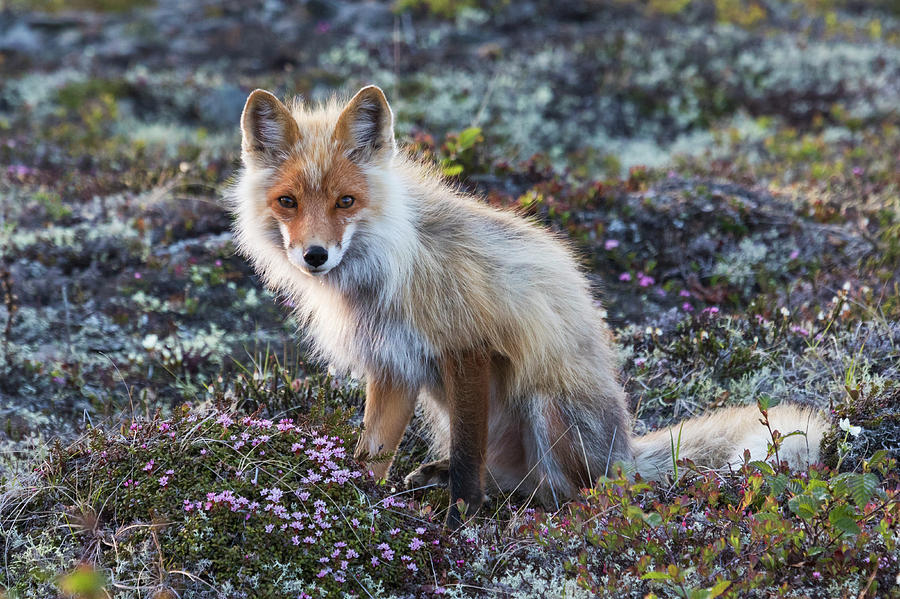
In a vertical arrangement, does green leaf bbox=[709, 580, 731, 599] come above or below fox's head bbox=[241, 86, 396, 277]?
below

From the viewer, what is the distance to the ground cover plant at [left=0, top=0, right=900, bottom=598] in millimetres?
3564

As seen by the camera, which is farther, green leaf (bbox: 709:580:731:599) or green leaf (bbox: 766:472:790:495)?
green leaf (bbox: 766:472:790:495)

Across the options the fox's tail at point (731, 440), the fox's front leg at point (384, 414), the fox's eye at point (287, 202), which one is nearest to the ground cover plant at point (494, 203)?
the fox's tail at point (731, 440)

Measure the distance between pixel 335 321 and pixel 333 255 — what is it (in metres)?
0.77

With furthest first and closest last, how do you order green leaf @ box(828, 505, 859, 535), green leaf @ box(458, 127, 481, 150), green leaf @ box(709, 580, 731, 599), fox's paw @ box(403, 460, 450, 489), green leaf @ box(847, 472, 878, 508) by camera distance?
green leaf @ box(458, 127, 481, 150) < fox's paw @ box(403, 460, 450, 489) < green leaf @ box(847, 472, 878, 508) < green leaf @ box(828, 505, 859, 535) < green leaf @ box(709, 580, 731, 599)

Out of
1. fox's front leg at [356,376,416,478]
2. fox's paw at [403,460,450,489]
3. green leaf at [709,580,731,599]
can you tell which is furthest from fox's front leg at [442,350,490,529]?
green leaf at [709,580,731,599]

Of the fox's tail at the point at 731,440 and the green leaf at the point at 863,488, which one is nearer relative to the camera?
the green leaf at the point at 863,488

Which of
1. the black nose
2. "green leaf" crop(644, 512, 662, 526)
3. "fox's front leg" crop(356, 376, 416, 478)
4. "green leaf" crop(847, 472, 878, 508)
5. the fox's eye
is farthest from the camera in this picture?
"fox's front leg" crop(356, 376, 416, 478)

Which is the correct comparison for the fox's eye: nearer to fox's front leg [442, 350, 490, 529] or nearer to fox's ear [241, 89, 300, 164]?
fox's ear [241, 89, 300, 164]

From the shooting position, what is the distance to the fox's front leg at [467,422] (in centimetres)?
449

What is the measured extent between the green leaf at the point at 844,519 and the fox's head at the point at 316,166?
102 inches

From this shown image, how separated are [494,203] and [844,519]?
373cm

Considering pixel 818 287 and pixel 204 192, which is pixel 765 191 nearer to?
pixel 818 287

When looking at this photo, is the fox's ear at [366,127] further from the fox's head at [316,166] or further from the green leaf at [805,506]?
the green leaf at [805,506]
